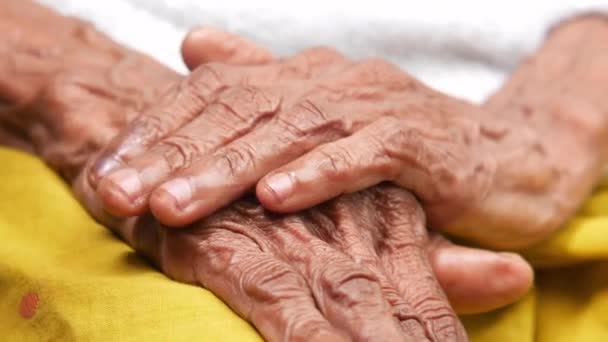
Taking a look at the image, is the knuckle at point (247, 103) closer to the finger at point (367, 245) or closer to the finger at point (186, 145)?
the finger at point (186, 145)

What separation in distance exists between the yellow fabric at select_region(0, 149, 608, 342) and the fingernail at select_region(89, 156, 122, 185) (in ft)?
0.20

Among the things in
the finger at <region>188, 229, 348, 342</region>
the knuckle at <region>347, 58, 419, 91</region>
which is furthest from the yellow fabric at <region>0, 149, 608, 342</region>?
the knuckle at <region>347, 58, 419, 91</region>

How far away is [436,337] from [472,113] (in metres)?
0.38

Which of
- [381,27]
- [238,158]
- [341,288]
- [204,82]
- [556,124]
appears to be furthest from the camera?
[381,27]

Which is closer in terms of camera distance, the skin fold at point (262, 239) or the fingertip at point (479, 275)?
the skin fold at point (262, 239)

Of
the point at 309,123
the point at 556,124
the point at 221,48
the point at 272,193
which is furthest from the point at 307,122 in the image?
the point at 556,124

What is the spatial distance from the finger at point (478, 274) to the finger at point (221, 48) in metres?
0.28

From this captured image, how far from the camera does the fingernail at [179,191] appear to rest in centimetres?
69

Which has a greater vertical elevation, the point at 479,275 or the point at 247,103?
the point at 247,103

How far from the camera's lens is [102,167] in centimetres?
77

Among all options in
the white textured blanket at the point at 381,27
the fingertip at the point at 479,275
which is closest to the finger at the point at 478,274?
the fingertip at the point at 479,275

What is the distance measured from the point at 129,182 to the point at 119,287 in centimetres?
10

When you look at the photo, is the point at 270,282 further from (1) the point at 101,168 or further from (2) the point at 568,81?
(2) the point at 568,81

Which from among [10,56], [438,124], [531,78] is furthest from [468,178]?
[10,56]
